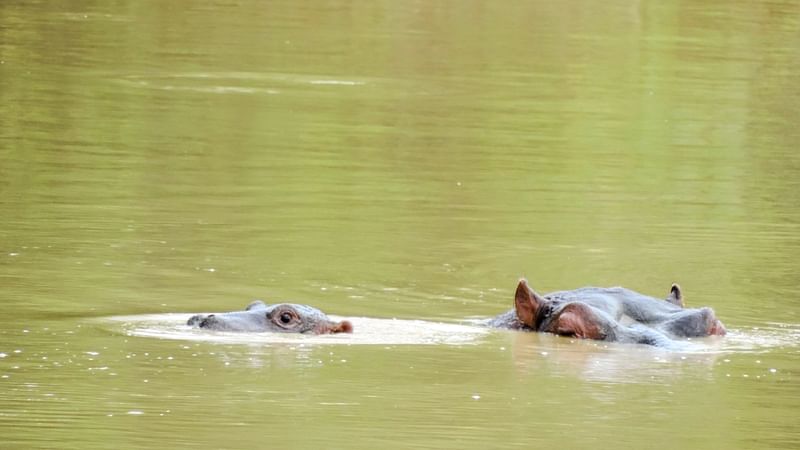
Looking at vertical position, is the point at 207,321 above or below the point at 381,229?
above

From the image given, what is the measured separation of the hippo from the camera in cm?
1085

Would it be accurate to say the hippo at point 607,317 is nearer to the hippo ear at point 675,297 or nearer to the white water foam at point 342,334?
the hippo ear at point 675,297

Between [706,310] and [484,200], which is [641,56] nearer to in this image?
[484,200]

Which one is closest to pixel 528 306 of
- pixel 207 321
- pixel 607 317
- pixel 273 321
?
pixel 607 317

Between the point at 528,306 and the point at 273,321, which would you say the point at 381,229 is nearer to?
the point at 528,306

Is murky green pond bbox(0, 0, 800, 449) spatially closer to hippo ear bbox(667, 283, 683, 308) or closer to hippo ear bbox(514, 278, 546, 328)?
hippo ear bbox(514, 278, 546, 328)

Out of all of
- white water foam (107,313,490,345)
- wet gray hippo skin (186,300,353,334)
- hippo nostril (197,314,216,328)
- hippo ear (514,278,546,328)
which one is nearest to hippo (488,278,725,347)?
hippo ear (514,278,546,328)

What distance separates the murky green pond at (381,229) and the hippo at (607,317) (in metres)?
0.13

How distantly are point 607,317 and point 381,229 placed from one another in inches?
162

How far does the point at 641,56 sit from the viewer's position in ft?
102

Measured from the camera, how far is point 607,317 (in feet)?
35.8

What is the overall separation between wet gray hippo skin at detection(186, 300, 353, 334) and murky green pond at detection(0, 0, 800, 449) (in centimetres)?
16

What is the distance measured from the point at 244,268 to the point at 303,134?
7566mm

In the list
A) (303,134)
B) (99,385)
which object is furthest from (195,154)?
(99,385)
